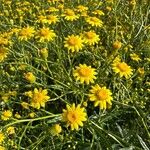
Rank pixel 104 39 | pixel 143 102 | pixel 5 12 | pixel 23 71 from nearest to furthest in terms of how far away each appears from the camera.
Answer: pixel 143 102 < pixel 23 71 < pixel 104 39 < pixel 5 12

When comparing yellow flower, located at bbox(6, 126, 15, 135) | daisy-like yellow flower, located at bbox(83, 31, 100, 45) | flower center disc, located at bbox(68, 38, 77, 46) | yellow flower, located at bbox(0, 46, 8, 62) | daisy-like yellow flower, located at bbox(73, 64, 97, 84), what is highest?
flower center disc, located at bbox(68, 38, 77, 46)

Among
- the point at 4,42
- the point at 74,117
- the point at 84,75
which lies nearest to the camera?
the point at 74,117

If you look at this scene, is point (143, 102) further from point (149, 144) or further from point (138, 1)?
point (138, 1)

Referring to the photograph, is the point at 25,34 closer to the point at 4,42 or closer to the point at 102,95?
the point at 4,42

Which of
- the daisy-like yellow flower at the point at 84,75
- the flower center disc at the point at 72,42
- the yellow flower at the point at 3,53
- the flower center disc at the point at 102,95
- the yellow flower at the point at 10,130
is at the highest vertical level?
the flower center disc at the point at 72,42

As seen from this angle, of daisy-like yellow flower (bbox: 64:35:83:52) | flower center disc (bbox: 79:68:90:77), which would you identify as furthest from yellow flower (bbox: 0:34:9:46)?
flower center disc (bbox: 79:68:90:77)

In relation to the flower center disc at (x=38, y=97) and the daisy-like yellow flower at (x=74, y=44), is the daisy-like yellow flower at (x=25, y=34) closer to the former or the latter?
the daisy-like yellow flower at (x=74, y=44)

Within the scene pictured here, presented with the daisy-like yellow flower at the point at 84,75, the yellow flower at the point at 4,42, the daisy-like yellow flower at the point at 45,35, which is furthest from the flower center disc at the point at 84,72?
the yellow flower at the point at 4,42

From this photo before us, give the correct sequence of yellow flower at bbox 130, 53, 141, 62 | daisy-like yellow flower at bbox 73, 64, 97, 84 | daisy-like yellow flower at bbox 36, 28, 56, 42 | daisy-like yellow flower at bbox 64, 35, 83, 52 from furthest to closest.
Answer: yellow flower at bbox 130, 53, 141, 62, daisy-like yellow flower at bbox 36, 28, 56, 42, daisy-like yellow flower at bbox 64, 35, 83, 52, daisy-like yellow flower at bbox 73, 64, 97, 84

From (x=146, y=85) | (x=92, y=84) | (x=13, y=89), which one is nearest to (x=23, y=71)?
(x=13, y=89)

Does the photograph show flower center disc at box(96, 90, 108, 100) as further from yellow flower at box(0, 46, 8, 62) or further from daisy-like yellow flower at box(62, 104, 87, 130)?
yellow flower at box(0, 46, 8, 62)

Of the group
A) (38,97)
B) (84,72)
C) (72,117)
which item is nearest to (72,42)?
(84,72)
